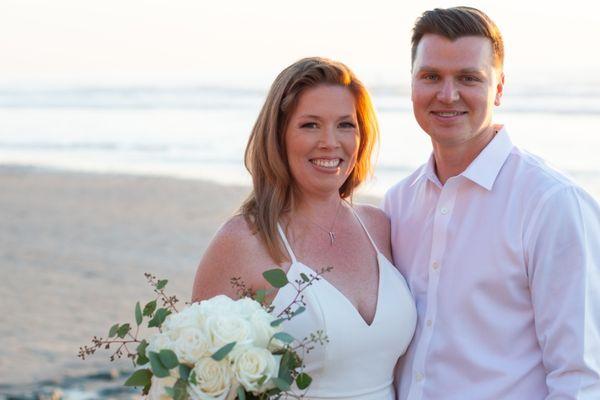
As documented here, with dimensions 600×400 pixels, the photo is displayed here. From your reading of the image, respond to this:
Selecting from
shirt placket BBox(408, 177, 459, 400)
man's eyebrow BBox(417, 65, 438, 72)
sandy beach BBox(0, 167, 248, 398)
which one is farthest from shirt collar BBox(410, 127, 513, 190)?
sandy beach BBox(0, 167, 248, 398)

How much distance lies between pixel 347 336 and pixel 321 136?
94cm

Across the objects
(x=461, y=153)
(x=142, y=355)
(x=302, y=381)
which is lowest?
(x=302, y=381)

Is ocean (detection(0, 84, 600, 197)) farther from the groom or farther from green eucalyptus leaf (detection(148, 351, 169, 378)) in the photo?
green eucalyptus leaf (detection(148, 351, 169, 378))

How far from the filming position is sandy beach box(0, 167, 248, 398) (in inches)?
362

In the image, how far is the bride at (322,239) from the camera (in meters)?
4.43

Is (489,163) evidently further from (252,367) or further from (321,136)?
(252,367)

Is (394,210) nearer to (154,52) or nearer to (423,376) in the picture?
(423,376)

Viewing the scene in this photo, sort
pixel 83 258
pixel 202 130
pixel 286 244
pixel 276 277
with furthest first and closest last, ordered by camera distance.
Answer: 1. pixel 202 130
2. pixel 83 258
3. pixel 286 244
4. pixel 276 277

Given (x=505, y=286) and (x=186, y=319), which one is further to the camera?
(x=505, y=286)

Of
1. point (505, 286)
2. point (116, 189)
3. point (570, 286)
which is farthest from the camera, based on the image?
point (116, 189)

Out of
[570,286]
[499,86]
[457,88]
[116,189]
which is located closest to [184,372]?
[570,286]

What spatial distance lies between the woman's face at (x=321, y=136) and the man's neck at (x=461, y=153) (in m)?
0.46

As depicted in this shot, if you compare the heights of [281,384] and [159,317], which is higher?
[159,317]

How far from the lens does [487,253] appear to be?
13.8 ft
